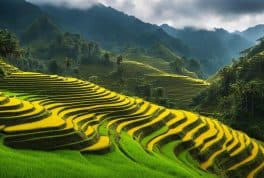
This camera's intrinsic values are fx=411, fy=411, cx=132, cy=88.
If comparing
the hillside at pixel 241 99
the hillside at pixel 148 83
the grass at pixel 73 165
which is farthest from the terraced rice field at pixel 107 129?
the hillside at pixel 148 83

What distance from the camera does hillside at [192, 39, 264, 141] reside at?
6421cm

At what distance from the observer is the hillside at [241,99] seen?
2528 inches

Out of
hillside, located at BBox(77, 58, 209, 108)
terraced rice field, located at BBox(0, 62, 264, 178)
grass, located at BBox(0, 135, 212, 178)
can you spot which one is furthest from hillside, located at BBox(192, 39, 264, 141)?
grass, located at BBox(0, 135, 212, 178)

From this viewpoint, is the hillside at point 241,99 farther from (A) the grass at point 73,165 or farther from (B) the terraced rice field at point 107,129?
(A) the grass at point 73,165

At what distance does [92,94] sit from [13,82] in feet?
29.4

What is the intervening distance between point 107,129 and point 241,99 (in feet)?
123

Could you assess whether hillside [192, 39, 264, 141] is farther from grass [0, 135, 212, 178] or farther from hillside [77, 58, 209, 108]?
grass [0, 135, 212, 178]

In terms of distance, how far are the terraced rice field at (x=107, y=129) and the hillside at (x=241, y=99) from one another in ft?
53.5

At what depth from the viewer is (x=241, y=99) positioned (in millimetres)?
66250

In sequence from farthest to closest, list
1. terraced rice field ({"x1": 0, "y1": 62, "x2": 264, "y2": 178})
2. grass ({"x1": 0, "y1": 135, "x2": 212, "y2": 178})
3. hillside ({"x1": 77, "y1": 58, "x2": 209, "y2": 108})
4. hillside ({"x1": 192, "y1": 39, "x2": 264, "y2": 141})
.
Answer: hillside ({"x1": 77, "y1": 58, "x2": 209, "y2": 108}), hillside ({"x1": 192, "y1": 39, "x2": 264, "y2": 141}), terraced rice field ({"x1": 0, "y1": 62, "x2": 264, "y2": 178}), grass ({"x1": 0, "y1": 135, "x2": 212, "y2": 178})

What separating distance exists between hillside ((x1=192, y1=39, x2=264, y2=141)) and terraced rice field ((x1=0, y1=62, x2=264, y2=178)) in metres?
16.3

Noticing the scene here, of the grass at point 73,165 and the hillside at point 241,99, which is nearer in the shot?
the grass at point 73,165

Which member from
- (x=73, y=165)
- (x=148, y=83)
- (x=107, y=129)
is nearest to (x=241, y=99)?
(x=107, y=129)

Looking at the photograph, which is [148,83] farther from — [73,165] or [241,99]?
[73,165]
